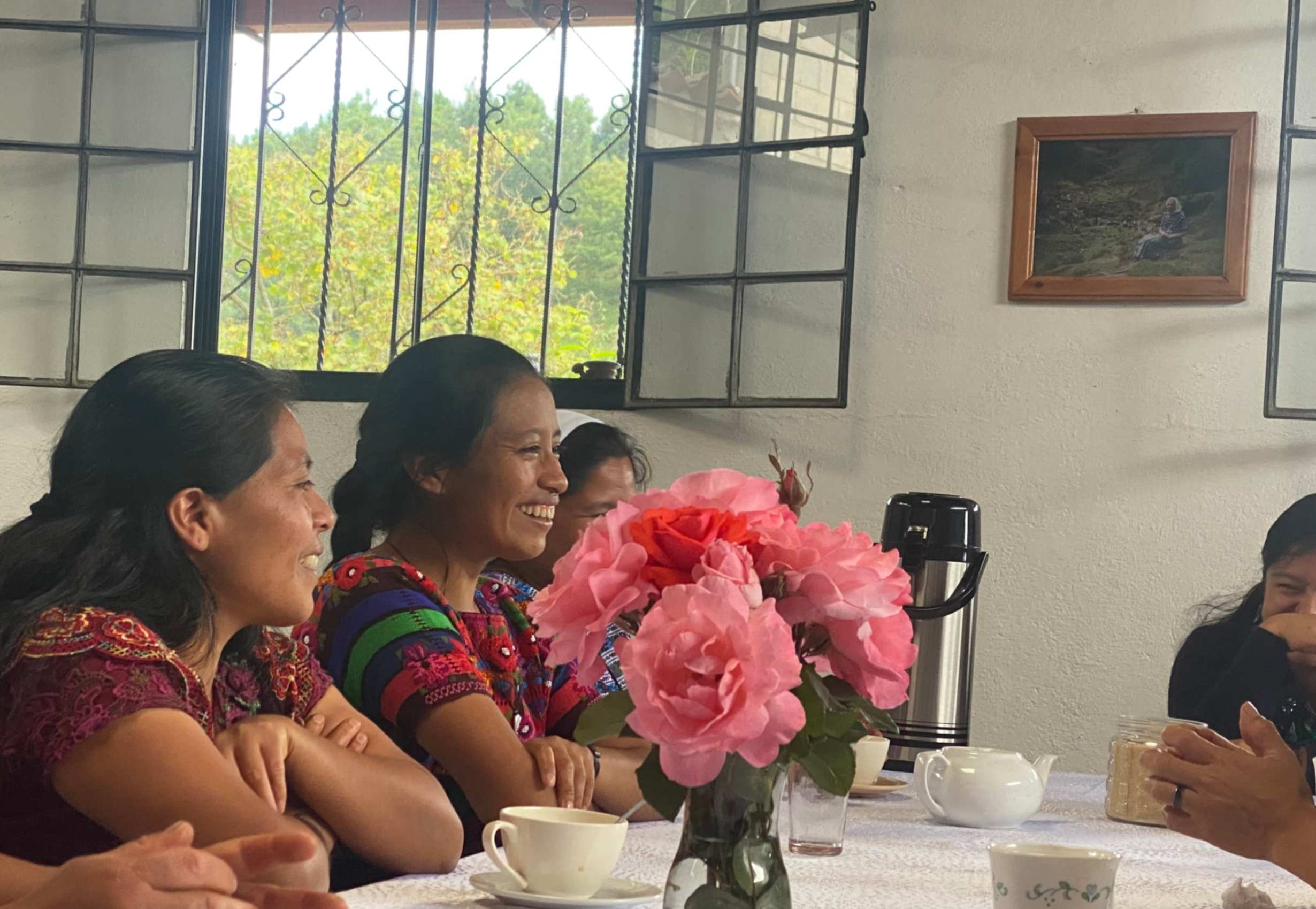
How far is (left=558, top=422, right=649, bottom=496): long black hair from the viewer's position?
2.65 metres

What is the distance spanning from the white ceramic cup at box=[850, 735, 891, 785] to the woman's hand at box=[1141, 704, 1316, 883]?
1.35ft

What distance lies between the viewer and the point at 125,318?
3557mm

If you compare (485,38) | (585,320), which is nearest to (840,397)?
(585,320)

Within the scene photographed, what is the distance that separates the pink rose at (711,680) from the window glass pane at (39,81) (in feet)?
10.5

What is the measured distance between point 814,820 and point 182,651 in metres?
0.63

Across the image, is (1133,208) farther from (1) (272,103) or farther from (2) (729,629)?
(2) (729,629)

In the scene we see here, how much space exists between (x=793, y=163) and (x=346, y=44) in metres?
1.22

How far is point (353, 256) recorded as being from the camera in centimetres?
372

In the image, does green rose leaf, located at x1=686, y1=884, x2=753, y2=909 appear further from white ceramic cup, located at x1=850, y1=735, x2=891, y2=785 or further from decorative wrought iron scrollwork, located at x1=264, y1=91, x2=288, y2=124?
decorative wrought iron scrollwork, located at x1=264, y1=91, x2=288, y2=124

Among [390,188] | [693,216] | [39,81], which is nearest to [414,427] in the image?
[693,216]

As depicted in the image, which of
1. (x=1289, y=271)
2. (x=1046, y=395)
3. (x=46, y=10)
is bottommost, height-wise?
(x=1046, y=395)

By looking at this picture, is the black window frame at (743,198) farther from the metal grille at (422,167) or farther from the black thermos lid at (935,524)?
the black thermos lid at (935,524)

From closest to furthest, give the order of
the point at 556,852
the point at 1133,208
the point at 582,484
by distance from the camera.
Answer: the point at 556,852 → the point at 582,484 → the point at 1133,208

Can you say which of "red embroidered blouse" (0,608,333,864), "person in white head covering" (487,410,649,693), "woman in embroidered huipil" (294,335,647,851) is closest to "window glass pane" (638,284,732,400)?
"person in white head covering" (487,410,649,693)
